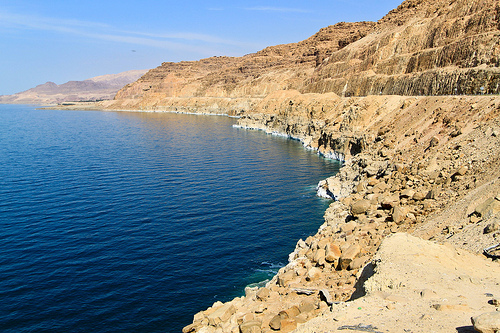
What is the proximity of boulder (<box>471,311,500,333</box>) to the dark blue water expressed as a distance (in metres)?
14.3

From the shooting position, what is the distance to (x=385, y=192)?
28906mm

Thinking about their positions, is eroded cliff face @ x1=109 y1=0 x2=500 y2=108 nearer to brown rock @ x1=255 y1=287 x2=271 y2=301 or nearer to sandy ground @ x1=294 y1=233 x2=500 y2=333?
sandy ground @ x1=294 y1=233 x2=500 y2=333

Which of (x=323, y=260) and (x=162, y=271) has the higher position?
(x=323, y=260)

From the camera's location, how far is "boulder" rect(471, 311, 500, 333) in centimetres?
852

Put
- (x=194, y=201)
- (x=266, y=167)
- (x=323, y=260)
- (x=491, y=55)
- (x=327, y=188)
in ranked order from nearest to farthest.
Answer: (x=323, y=260) < (x=194, y=201) < (x=327, y=188) < (x=491, y=55) < (x=266, y=167)

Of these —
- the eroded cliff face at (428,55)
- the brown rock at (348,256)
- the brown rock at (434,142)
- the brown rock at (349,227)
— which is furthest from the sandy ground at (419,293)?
the eroded cliff face at (428,55)

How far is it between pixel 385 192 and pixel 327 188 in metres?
12.8

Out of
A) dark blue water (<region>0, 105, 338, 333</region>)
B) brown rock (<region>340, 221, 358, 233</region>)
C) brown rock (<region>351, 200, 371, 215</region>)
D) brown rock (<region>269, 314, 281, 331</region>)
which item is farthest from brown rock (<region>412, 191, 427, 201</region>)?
brown rock (<region>269, 314, 281, 331</region>)

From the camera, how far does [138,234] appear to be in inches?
1161

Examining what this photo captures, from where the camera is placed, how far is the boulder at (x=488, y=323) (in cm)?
852

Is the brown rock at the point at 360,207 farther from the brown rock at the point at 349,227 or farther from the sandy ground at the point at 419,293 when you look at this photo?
→ the sandy ground at the point at 419,293

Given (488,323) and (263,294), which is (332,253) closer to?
(263,294)

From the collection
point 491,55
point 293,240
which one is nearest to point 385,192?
point 293,240

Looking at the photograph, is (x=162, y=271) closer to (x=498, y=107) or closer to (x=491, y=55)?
(x=498, y=107)
